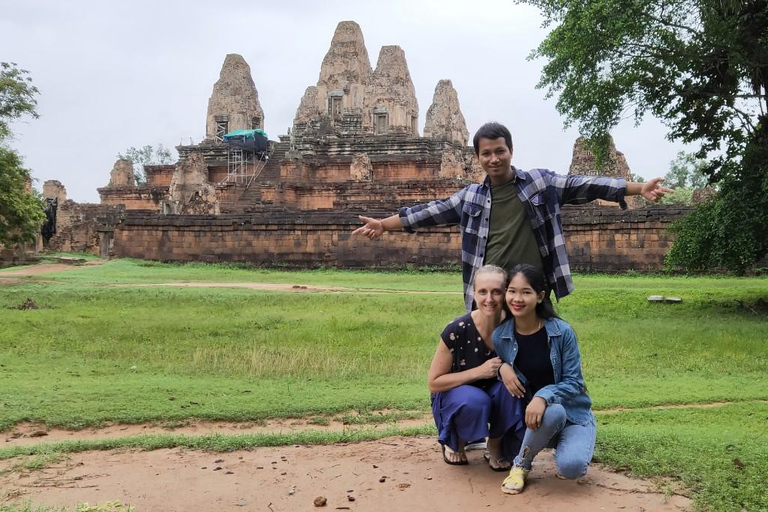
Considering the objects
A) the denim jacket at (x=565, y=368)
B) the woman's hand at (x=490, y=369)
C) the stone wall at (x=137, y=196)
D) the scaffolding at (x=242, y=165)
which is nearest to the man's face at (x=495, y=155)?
the denim jacket at (x=565, y=368)

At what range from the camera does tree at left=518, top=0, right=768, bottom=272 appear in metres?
12.1

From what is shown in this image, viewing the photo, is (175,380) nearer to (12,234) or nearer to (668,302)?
(668,302)

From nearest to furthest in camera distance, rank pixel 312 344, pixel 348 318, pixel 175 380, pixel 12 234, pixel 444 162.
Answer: pixel 175 380 → pixel 312 344 → pixel 348 318 → pixel 12 234 → pixel 444 162

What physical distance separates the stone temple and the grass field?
653 cm

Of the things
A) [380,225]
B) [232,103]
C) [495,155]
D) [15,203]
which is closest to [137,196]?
[232,103]

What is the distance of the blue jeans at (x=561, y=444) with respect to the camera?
4.14 metres

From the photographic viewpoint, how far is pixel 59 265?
79.4 ft

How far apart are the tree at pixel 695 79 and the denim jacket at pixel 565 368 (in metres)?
8.64

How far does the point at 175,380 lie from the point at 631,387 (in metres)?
4.85

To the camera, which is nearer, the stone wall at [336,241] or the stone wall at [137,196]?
the stone wall at [336,241]

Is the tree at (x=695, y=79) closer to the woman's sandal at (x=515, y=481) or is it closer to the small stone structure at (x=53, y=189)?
the woman's sandal at (x=515, y=481)

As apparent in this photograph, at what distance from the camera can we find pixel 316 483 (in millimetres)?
4402

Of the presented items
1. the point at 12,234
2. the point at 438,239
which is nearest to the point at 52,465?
the point at 12,234

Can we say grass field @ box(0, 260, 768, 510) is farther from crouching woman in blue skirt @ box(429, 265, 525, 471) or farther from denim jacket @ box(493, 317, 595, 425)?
crouching woman in blue skirt @ box(429, 265, 525, 471)
